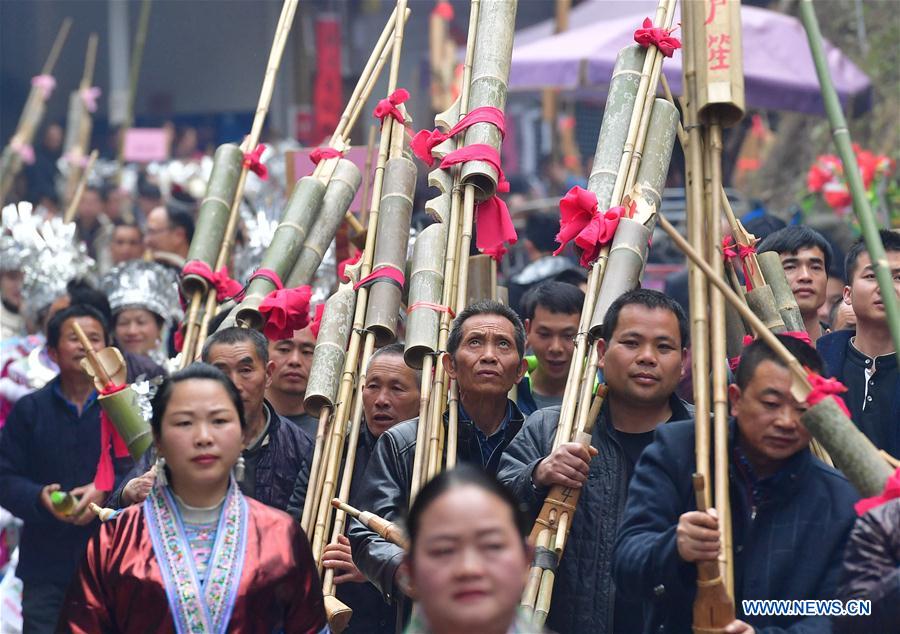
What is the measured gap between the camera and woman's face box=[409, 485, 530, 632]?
233cm

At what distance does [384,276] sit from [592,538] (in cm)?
127

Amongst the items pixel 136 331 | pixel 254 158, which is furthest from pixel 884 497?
pixel 136 331

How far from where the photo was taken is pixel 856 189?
3.06 metres

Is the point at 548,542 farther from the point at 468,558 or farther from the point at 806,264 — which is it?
the point at 806,264

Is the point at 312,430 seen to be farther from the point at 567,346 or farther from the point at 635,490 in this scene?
the point at 635,490

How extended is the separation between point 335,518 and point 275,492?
Result: 0.31 metres

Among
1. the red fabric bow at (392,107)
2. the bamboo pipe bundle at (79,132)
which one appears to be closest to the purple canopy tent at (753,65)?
the bamboo pipe bundle at (79,132)

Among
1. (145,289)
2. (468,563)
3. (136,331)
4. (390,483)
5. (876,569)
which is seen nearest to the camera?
(468,563)

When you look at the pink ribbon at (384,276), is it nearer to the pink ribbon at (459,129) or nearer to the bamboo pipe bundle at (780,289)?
the pink ribbon at (459,129)

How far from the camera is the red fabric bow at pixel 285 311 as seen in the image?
4547mm

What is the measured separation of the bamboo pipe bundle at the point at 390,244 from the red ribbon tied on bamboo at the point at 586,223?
664 millimetres

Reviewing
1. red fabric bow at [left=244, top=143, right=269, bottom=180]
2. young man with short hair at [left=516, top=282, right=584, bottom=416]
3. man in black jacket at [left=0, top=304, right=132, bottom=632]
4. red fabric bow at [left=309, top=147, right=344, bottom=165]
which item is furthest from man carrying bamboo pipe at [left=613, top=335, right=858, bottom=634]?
man in black jacket at [left=0, top=304, right=132, bottom=632]

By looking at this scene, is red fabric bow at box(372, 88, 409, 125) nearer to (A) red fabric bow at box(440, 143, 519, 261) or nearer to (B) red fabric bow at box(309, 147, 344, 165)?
(B) red fabric bow at box(309, 147, 344, 165)

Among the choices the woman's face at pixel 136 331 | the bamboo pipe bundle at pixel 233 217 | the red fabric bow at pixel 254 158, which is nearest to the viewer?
the bamboo pipe bundle at pixel 233 217
